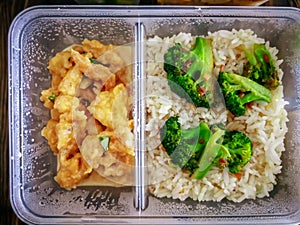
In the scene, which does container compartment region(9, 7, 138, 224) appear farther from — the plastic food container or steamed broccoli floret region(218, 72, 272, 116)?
steamed broccoli floret region(218, 72, 272, 116)

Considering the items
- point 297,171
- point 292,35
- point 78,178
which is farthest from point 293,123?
point 78,178

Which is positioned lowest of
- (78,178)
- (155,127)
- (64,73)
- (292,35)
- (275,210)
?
(275,210)

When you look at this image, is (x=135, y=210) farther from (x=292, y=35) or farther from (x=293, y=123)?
(x=292, y=35)

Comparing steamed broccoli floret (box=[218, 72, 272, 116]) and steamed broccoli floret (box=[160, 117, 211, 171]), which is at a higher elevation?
steamed broccoli floret (box=[218, 72, 272, 116])

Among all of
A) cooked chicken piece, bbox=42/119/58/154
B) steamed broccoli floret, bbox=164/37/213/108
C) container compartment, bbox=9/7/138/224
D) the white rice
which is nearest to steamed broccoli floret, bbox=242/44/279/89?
the white rice

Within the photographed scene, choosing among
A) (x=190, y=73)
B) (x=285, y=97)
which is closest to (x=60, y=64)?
(x=190, y=73)

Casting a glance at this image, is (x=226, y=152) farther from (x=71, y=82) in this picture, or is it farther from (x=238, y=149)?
(x=71, y=82)

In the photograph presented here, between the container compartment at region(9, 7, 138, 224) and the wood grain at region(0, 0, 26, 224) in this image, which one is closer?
the container compartment at region(9, 7, 138, 224)
